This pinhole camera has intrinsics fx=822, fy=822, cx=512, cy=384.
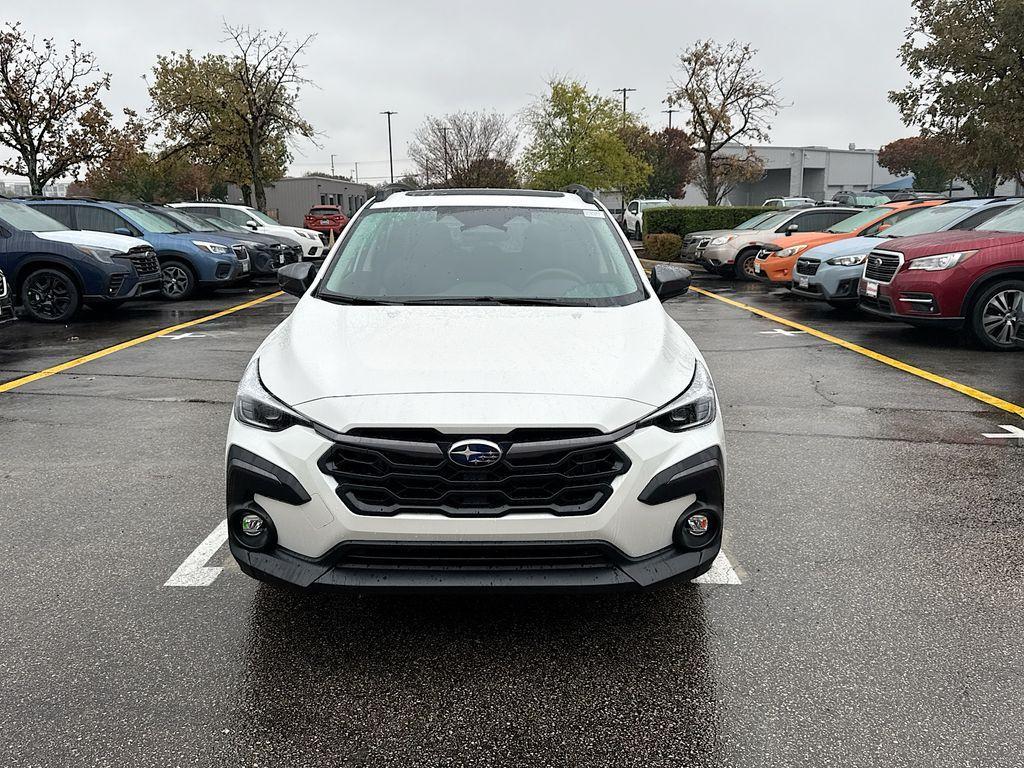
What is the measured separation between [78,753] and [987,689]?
2.91 m

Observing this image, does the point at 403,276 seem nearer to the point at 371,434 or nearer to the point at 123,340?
the point at 371,434

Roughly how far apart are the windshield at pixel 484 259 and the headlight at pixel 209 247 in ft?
37.0

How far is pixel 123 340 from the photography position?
10.4 m

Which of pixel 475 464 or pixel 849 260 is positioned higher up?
pixel 849 260

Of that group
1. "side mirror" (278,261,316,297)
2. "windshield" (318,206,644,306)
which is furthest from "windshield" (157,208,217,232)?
"windshield" (318,206,644,306)

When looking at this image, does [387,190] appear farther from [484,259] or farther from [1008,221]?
[1008,221]

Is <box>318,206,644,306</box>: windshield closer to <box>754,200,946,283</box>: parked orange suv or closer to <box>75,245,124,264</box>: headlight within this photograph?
<box>75,245,124,264</box>: headlight

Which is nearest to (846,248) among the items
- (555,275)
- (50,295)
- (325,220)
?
(555,275)

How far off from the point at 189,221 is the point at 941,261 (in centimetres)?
1417

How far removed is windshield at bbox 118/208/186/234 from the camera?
47.9ft

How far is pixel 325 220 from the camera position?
36.2 metres

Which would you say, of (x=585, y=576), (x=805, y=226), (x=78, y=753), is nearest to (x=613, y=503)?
(x=585, y=576)

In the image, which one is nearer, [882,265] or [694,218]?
[882,265]

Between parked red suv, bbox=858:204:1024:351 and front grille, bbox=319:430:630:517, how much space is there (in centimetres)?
763
